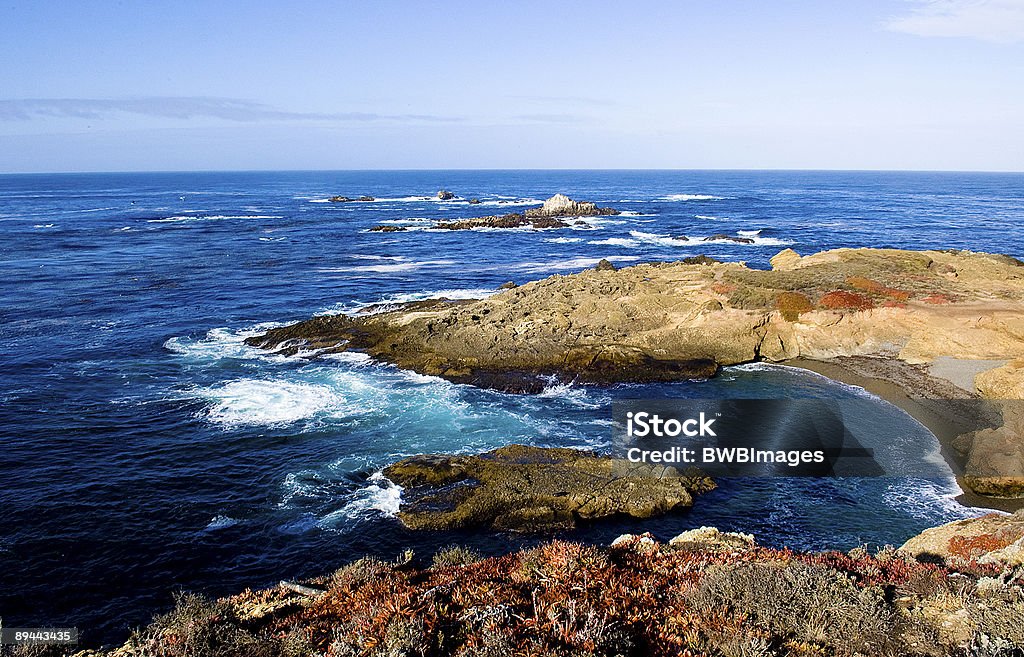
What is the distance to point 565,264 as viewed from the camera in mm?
55062

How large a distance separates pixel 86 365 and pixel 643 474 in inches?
1009

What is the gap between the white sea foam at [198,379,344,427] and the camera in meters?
22.9

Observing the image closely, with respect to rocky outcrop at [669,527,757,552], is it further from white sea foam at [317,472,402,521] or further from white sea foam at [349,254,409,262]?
white sea foam at [349,254,409,262]

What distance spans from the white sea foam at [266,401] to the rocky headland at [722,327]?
4476 mm

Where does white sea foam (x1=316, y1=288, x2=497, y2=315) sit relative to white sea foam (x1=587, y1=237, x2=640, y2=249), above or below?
below

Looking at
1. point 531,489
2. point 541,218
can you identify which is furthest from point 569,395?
point 541,218

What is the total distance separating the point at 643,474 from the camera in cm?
1820

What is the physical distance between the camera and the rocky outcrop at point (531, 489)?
1642 centimetres

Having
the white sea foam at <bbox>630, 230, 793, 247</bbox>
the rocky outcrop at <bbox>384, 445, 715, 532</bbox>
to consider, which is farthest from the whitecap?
the white sea foam at <bbox>630, 230, 793, 247</bbox>

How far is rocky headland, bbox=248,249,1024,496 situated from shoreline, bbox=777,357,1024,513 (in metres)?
0.23

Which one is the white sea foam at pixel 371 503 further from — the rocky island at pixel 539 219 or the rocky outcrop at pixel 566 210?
the rocky outcrop at pixel 566 210

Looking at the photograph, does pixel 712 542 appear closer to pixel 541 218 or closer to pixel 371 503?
pixel 371 503

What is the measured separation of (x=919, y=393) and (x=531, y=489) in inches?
654

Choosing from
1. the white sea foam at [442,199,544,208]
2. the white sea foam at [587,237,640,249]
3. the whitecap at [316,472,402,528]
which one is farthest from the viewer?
the white sea foam at [442,199,544,208]
